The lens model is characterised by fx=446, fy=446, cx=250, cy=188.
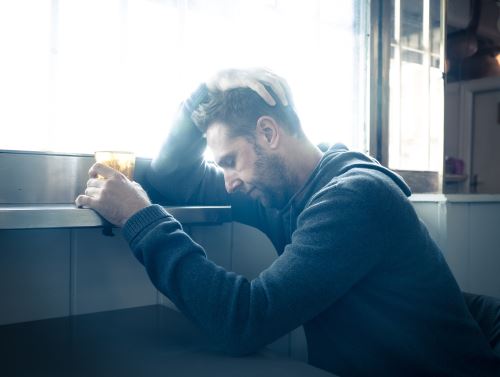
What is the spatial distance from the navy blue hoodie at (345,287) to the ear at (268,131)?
0.39 ft

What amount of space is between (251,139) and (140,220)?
34cm

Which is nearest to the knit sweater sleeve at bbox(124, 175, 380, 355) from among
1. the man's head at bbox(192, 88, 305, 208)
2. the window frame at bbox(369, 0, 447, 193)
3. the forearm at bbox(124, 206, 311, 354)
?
the forearm at bbox(124, 206, 311, 354)

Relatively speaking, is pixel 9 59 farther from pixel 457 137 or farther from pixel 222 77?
pixel 457 137

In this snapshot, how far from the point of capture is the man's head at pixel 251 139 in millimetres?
1028

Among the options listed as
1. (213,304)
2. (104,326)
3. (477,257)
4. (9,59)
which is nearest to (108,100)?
(9,59)

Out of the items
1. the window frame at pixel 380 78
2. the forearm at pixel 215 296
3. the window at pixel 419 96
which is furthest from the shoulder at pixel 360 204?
the window at pixel 419 96

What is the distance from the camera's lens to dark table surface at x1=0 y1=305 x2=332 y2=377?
0.71 metres

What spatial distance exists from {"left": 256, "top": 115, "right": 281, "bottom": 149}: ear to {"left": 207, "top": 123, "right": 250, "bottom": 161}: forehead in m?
0.04

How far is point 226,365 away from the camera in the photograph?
2.42ft

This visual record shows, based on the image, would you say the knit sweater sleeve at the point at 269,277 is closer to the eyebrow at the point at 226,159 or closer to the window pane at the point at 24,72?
the eyebrow at the point at 226,159

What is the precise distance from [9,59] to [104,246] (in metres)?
0.52

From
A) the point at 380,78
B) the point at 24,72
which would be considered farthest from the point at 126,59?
the point at 380,78

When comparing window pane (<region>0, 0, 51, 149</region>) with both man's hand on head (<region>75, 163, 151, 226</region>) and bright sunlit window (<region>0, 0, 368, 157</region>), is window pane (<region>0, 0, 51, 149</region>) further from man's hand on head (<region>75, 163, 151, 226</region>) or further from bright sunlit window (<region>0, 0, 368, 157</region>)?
man's hand on head (<region>75, 163, 151, 226</region>)

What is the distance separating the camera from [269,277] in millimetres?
779
